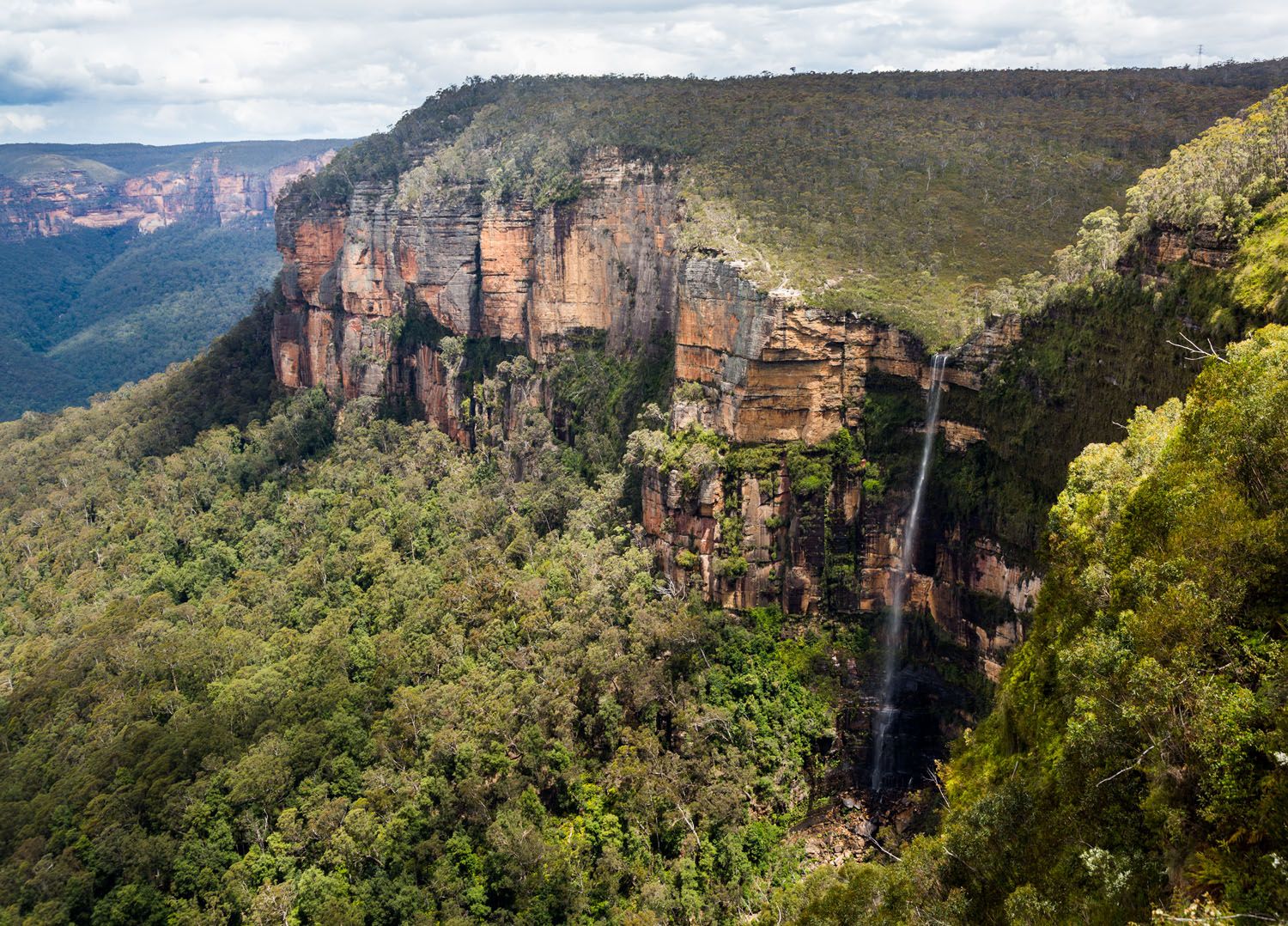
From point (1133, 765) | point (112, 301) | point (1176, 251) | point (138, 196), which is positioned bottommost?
point (112, 301)

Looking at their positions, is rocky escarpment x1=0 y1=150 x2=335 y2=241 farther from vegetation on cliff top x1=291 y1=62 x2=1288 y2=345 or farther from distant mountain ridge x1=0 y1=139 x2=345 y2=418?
vegetation on cliff top x1=291 y1=62 x2=1288 y2=345

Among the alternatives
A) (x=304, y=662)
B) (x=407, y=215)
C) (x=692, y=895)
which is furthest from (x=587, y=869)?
(x=407, y=215)

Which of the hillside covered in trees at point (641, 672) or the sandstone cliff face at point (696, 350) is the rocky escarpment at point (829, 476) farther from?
the hillside covered in trees at point (641, 672)

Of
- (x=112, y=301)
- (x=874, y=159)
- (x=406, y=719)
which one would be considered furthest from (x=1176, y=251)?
(x=112, y=301)

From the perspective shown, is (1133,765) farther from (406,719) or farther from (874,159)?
(874,159)

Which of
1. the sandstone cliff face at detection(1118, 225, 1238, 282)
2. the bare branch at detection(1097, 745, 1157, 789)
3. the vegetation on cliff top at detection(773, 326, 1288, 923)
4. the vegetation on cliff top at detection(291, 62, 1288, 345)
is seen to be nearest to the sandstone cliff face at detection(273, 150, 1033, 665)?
the vegetation on cliff top at detection(291, 62, 1288, 345)
